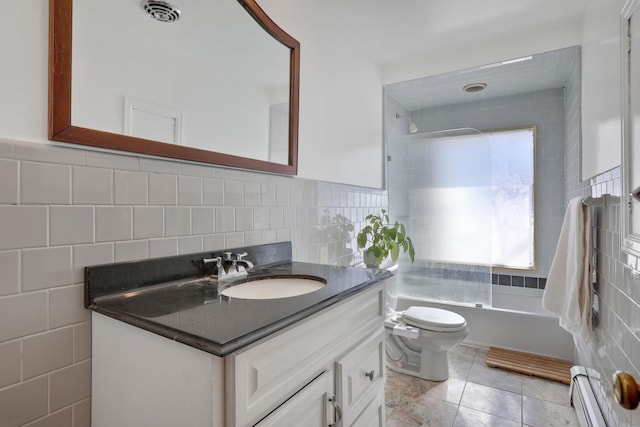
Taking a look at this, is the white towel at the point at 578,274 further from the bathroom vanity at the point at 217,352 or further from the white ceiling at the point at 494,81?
the white ceiling at the point at 494,81

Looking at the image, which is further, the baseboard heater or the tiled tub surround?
the baseboard heater

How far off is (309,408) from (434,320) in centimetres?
152

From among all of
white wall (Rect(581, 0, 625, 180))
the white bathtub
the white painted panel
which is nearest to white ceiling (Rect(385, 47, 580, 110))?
white wall (Rect(581, 0, 625, 180))

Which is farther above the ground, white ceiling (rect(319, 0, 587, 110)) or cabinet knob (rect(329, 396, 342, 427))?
white ceiling (rect(319, 0, 587, 110))

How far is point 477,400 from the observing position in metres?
2.01

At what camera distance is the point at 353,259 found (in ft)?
7.67

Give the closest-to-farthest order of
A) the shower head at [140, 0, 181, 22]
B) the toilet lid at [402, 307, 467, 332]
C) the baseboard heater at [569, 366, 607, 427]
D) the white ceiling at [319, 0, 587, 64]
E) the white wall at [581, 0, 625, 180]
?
the shower head at [140, 0, 181, 22] < the white wall at [581, 0, 625, 180] < the baseboard heater at [569, 366, 607, 427] < the white ceiling at [319, 0, 587, 64] < the toilet lid at [402, 307, 467, 332]

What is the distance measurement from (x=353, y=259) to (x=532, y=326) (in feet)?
4.99

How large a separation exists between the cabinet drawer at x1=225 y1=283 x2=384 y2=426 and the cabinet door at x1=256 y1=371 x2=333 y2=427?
0.02 meters

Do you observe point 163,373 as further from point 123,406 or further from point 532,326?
point 532,326

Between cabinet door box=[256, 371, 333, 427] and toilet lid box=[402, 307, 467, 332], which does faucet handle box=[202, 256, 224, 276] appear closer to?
cabinet door box=[256, 371, 333, 427]

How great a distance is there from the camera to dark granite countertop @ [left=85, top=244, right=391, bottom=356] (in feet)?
2.26

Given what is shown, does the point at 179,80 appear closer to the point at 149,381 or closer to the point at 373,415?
the point at 149,381

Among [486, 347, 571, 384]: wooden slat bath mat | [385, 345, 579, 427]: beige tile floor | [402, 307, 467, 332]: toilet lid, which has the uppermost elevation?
[402, 307, 467, 332]: toilet lid
